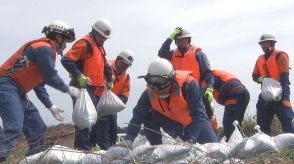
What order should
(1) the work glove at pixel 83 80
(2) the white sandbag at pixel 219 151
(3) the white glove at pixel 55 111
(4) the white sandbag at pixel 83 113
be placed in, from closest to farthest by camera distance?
(2) the white sandbag at pixel 219 151, (3) the white glove at pixel 55 111, (4) the white sandbag at pixel 83 113, (1) the work glove at pixel 83 80

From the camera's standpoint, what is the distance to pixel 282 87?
27.1 feet

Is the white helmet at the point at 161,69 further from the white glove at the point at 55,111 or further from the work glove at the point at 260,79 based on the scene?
the work glove at the point at 260,79

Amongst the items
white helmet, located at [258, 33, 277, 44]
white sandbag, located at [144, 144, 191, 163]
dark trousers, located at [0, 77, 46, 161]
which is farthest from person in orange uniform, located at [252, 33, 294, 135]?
white sandbag, located at [144, 144, 191, 163]

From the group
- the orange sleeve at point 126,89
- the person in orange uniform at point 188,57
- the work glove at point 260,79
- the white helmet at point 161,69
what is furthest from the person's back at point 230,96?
the white helmet at point 161,69

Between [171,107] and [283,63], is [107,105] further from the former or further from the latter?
[283,63]

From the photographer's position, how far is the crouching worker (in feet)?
18.8

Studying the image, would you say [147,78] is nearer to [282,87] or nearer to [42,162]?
[42,162]

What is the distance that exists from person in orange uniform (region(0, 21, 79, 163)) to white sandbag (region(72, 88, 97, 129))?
39cm

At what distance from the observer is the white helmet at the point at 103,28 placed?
289 inches

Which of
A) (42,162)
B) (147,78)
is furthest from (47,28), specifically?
(42,162)

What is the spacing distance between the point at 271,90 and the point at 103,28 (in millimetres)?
2366

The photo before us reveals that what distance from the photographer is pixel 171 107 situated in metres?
5.96

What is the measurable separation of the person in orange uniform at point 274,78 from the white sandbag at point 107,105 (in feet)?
6.80

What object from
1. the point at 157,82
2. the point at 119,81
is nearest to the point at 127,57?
the point at 119,81
